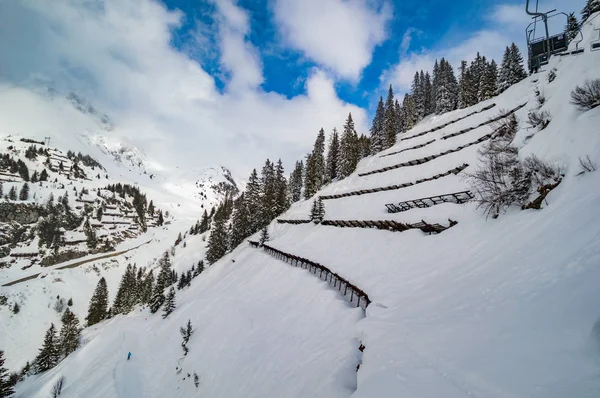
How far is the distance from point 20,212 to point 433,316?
17602cm

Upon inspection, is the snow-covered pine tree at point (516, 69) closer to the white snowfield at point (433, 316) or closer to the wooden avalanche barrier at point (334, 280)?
the white snowfield at point (433, 316)

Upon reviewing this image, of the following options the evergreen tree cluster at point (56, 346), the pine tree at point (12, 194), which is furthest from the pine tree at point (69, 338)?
the pine tree at point (12, 194)

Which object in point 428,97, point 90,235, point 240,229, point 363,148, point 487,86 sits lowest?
point 90,235

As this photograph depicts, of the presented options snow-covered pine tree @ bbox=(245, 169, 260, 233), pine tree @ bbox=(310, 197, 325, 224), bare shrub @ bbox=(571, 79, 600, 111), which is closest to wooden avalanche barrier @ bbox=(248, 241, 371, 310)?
pine tree @ bbox=(310, 197, 325, 224)

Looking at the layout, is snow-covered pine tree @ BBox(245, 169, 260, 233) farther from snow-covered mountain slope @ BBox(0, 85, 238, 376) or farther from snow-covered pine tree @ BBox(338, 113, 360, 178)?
snow-covered mountain slope @ BBox(0, 85, 238, 376)

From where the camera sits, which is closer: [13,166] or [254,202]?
[254,202]

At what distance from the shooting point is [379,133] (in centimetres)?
7031

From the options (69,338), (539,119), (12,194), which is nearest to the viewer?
(539,119)

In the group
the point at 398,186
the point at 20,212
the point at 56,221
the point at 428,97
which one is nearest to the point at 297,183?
the point at 398,186

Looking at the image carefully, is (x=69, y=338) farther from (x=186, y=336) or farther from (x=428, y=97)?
(x=428, y=97)

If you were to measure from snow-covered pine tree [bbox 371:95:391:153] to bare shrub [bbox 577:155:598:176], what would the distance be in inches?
2309

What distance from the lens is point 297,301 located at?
1634 cm

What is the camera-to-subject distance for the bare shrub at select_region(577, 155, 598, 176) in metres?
9.29

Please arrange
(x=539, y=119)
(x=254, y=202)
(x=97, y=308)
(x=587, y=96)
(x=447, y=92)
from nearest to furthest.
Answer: (x=587, y=96), (x=539, y=119), (x=254, y=202), (x=97, y=308), (x=447, y=92)
